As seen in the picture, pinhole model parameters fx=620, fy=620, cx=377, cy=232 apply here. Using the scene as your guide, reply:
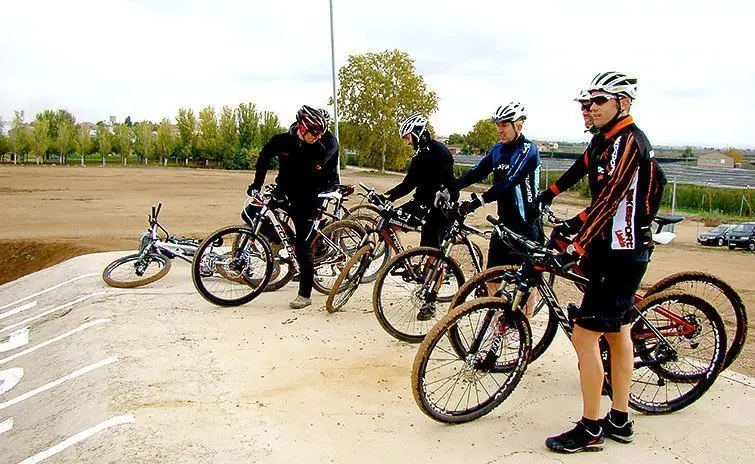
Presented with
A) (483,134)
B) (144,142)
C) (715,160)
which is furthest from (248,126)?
(715,160)

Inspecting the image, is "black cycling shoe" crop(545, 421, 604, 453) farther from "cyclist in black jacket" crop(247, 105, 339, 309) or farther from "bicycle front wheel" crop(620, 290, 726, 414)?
"cyclist in black jacket" crop(247, 105, 339, 309)

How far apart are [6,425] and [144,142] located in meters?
71.3

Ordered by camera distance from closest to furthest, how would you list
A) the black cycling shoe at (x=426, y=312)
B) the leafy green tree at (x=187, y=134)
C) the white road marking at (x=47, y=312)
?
the black cycling shoe at (x=426, y=312) → the white road marking at (x=47, y=312) → the leafy green tree at (x=187, y=134)

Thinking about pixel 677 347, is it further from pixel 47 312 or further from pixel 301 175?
pixel 47 312

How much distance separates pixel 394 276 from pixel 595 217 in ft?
7.56

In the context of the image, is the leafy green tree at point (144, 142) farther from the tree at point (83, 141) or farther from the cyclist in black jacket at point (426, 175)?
the cyclist in black jacket at point (426, 175)

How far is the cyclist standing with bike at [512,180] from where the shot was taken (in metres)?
4.85

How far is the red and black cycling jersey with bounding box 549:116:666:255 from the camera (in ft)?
10.5

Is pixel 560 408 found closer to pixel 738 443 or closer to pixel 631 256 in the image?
pixel 738 443

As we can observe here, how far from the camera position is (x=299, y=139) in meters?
6.14

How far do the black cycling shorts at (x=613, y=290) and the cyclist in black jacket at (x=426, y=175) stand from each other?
243 cm

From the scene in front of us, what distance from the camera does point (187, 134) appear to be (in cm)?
7194

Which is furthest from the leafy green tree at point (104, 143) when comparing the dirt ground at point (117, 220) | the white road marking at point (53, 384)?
the white road marking at point (53, 384)

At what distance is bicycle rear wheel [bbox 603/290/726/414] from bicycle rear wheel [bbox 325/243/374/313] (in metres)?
2.57
